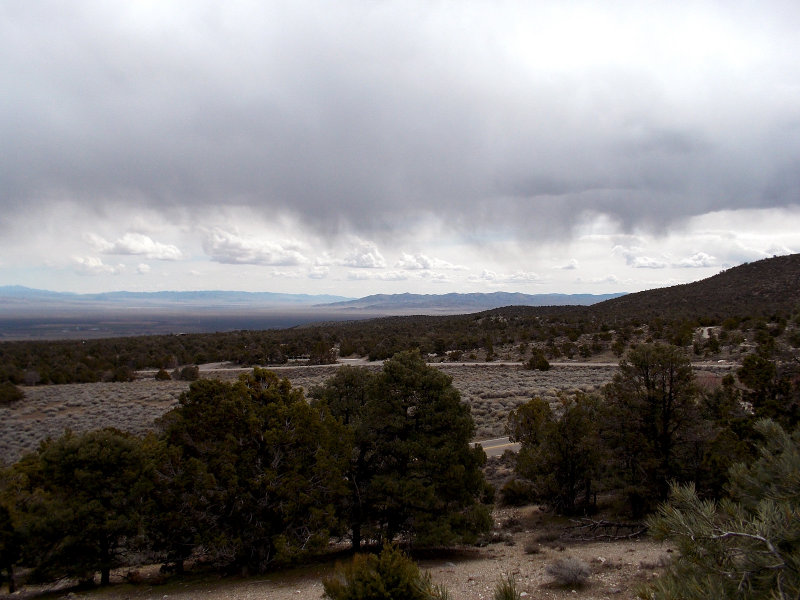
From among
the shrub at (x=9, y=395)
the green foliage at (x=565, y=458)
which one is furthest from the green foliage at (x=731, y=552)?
the shrub at (x=9, y=395)

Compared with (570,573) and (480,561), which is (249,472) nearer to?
(480,561)

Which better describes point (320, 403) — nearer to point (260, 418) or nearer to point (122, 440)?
point (260, 418)

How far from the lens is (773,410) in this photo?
1388cm

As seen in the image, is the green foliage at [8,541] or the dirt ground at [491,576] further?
the green foliage at [8,541]

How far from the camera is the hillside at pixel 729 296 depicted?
70.8m

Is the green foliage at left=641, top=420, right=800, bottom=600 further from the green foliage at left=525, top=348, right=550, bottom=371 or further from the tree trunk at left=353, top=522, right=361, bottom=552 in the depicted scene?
the green foliage at left=525, top=348, right=550, bottom=371

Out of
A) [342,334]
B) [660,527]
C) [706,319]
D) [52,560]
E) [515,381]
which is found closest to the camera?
[660,527]

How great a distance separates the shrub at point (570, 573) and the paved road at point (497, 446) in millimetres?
15202

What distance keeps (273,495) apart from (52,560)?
5658mm

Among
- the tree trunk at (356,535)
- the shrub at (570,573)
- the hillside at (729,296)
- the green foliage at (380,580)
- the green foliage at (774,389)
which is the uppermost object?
the hillside at (729,296)

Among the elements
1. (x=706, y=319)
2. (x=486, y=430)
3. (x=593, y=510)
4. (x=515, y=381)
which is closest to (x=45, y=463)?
(x=593, y=510)

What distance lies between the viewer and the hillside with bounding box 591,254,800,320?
232 ft

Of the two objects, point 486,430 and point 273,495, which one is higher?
point 273,495

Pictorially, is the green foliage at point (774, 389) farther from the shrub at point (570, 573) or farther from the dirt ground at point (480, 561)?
the shrub at point (570, 573)
